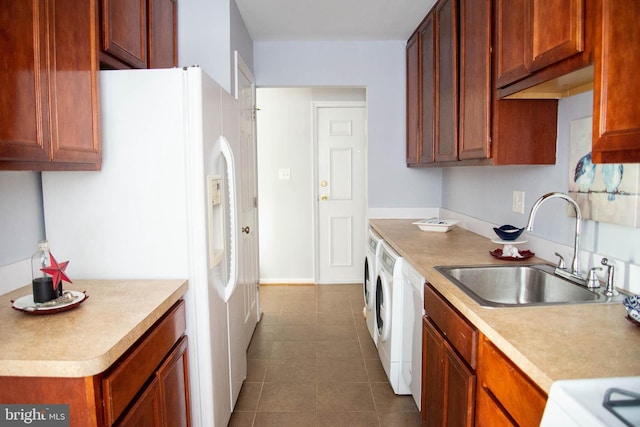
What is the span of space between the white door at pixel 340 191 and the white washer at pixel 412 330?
2492mm

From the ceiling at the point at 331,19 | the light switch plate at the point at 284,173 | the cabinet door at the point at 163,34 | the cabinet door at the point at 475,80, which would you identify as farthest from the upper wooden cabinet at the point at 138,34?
the light switch plate at the point at 284,173

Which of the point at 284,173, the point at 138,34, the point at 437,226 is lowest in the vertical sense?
the point at 437,226

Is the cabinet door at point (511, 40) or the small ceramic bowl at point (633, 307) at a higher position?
the cabinet door at point (511, 40)

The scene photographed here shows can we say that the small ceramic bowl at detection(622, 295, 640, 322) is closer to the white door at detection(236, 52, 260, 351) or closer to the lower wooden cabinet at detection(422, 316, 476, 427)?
the lower wooden cabinet at detection(422, 316, 476, 427)

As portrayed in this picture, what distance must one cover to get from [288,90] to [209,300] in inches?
134

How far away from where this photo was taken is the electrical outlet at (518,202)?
225cm

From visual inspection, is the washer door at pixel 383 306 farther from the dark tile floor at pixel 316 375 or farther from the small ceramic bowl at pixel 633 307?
the small ceramic bowl at pixel 633 307

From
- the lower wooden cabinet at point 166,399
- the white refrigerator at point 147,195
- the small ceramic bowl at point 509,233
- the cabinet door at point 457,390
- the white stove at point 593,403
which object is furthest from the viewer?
the small ceramic bowl at point 509,233

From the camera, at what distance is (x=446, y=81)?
Answer: 8.15 ft

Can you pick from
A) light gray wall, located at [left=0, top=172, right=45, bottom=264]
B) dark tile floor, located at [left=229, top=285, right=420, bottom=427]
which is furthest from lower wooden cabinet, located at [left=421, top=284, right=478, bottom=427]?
Answer: light gray wall, located at [left=0, top=172, right=45, bottom=264]

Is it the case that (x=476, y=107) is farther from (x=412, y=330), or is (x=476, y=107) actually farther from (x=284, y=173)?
(x=284, y=173)

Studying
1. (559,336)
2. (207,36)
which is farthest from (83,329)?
(207,36)

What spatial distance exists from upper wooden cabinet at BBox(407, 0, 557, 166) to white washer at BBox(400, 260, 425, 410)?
666 mm

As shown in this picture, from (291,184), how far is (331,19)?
6.87ft
